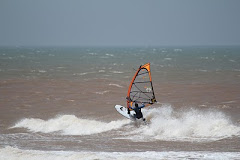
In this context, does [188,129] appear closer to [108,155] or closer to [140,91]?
[108,155]

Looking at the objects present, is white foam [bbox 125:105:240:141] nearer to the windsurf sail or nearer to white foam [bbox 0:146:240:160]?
the windsurf sail

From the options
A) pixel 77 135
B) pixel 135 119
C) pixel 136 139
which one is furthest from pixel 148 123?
pixel 77 135

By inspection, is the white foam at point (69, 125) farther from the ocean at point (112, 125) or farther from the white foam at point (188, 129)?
the white foam at point (188, 129)

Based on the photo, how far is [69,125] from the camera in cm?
1438

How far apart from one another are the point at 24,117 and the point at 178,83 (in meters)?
14.0

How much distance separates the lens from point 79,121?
14648mm

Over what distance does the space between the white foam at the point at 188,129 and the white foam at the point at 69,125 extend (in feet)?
4.43

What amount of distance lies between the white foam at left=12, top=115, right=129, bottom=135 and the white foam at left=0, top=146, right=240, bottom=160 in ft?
11.0

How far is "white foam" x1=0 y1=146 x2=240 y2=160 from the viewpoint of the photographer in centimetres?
950

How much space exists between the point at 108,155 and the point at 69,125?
4.92m

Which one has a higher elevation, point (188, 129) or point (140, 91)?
point (140, 91)

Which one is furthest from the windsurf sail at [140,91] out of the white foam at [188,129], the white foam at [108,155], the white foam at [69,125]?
the white foam at [108,155]

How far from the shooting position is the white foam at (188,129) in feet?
39.5

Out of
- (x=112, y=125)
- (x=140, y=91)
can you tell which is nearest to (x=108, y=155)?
(x=112, y=125)
